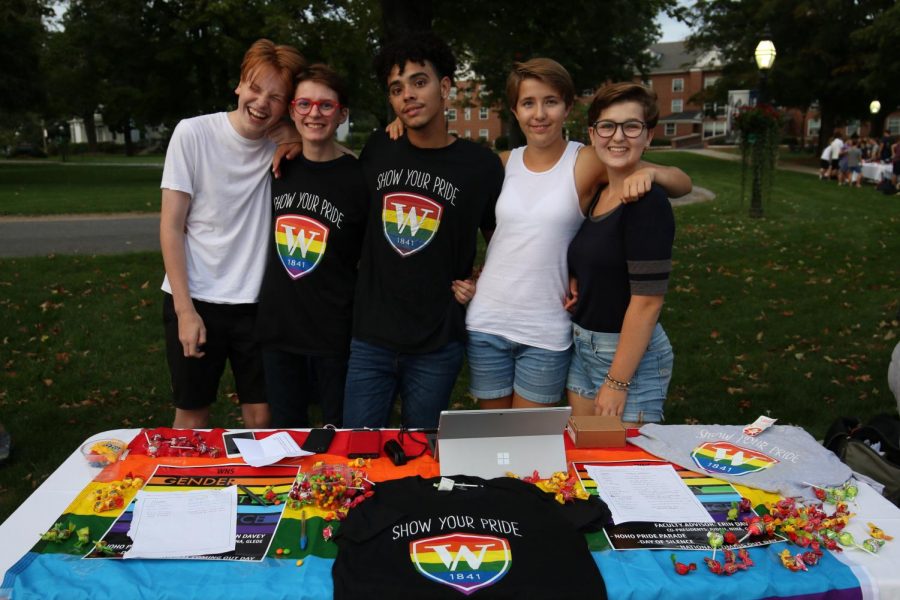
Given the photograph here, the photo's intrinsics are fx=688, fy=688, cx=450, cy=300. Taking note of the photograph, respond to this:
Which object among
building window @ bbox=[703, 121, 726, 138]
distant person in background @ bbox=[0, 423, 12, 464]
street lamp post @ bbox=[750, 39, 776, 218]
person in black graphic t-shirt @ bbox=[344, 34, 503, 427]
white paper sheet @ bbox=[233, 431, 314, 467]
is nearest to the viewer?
white paper sheet @ bbox=[233, 431, 314, 467]

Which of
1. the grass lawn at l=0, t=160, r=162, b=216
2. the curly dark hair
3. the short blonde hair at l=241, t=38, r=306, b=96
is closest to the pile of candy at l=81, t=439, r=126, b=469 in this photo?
the short blonde hair at l=241, t=38, r=306, b=96

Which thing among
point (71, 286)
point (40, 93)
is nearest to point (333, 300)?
point (71, 286)

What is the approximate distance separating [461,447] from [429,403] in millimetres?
652

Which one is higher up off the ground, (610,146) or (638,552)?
(610,146)

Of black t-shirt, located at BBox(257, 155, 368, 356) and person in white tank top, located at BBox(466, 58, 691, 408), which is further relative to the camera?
black t-shirt, located at BBox(257, 155, 368, 356)

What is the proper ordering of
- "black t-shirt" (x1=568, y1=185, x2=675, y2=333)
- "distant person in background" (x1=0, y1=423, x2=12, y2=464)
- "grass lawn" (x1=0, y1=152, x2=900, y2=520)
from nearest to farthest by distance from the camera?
1. "black t-shirt" (x1=568, y1=185, x2=675, y2=333)
2. "distant person in background" (x1=0, y1=423, x2=12, y2=464)
3. "grass lawn" (x1=0, y1=152, x2=900, y2=520)

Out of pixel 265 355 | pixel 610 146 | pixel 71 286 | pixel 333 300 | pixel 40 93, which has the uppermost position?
pixel 40 93

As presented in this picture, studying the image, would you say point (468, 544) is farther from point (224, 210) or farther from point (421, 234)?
point (224, 210)

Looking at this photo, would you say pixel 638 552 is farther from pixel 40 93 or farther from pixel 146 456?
pixel 40 93

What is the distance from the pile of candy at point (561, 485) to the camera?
6.90 feet

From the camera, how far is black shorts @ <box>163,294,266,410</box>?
9.89ft

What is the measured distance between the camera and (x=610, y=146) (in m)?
2.54

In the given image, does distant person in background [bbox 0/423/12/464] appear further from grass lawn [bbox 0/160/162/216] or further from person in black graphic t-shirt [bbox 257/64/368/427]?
grass lawn [bbox 0/160/162/216]

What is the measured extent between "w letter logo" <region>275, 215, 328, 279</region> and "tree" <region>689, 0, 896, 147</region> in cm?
3098
